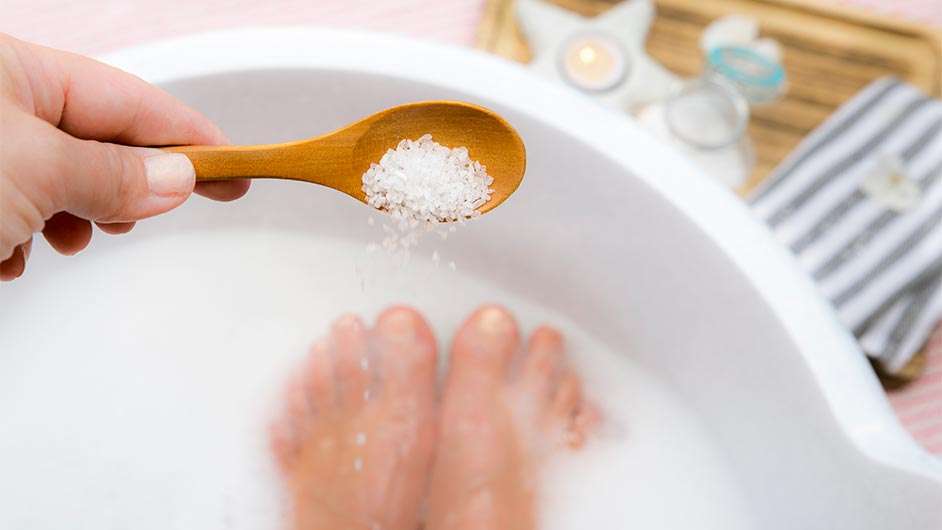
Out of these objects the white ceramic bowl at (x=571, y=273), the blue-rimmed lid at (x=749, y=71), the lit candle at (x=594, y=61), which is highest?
the blue-rimmed lid at (x=749, y=71)

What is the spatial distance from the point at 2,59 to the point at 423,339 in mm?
591

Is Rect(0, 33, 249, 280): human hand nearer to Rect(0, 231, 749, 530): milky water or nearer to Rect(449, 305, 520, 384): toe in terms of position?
Rect(0, 231, 749, 530): milky water

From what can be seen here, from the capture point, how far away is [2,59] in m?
0.51

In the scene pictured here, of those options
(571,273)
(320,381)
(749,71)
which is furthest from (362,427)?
(749,71)

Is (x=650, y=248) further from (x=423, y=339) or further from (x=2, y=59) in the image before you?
(x=2, y=59)

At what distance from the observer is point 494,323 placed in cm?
100

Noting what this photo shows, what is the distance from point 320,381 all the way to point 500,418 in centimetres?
22

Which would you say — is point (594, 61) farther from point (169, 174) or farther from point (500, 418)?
point (169, 174)

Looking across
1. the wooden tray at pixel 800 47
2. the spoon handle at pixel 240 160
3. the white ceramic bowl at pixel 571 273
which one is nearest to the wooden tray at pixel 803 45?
the wooden tray at pixel 800 47

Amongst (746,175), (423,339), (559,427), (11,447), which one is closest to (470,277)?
(423,339)

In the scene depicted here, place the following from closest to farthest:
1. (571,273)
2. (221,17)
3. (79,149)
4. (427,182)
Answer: (79,149) < (427,182) < (571,273) < (221,17)

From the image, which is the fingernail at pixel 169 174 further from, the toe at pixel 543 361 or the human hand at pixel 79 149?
the toe at pixel 543 361

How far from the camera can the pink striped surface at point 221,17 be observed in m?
1.01

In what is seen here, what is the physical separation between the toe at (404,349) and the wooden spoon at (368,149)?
416mm
